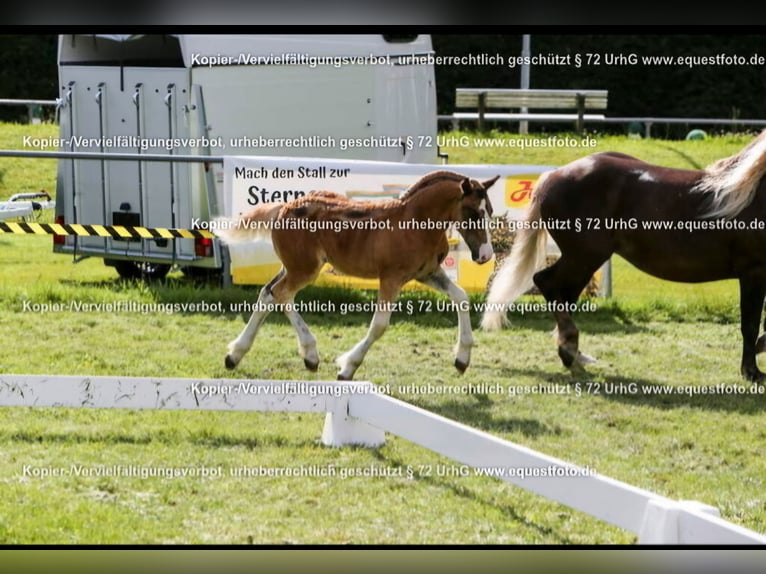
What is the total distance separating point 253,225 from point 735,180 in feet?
7.02

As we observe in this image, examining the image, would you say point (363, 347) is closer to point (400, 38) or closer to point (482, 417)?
point (482, 417)

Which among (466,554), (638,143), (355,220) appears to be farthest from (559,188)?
(466,554)

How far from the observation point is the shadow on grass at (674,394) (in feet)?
19.0

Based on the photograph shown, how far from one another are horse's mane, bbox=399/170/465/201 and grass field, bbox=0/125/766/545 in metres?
0.46

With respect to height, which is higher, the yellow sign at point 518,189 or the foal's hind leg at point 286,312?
the yellow sign at point 518,189

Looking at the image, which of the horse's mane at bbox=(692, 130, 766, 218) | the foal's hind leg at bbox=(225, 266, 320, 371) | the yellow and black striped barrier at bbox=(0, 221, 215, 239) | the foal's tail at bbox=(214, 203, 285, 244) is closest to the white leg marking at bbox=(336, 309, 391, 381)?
the foal's hind leg at bbox=(225, 266, 320, 371)

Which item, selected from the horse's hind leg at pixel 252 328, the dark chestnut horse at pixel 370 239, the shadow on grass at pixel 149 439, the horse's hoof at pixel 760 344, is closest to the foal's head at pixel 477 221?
the dark chestnut horse at pixel 370 239

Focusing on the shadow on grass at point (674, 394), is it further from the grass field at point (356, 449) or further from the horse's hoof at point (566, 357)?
the horse's hoof at point (566, 357)

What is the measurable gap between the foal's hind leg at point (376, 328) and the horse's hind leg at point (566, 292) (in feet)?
2.65

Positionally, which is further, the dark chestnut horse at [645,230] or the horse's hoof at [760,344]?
the horse's hoof at [760,344]

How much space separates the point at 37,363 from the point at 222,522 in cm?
214

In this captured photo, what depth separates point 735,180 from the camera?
224 inches

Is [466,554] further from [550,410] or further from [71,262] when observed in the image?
[71,262]

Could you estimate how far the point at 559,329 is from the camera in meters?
6.53
